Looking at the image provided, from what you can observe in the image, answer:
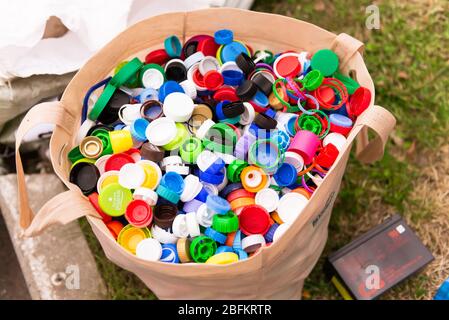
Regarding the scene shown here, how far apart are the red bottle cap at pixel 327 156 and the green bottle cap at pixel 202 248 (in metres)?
0.36

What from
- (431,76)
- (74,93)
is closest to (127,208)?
(74,93)

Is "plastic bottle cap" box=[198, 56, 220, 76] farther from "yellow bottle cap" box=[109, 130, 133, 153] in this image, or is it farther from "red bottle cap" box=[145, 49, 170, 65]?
"yellow bottle cap" box=[109, 130, 133, 153]

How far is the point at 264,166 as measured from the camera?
4.34 feet

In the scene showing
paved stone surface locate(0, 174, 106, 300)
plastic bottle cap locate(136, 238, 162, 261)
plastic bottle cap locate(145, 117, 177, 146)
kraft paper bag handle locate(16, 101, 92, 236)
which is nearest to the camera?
kraft paper bag handle locate(16, 101, 92, 236)

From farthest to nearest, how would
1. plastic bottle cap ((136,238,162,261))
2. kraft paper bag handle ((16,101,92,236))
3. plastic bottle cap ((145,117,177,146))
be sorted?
plastic bottle cap ((145,117,177,146)) → plastic bottle cap ((136,238,162,261)) → kraft paper bag handle ((16,101,92,236))

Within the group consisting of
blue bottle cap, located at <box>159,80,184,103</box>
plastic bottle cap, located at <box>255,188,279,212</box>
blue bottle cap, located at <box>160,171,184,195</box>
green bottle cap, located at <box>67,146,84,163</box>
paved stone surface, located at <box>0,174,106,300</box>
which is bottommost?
paved stone surface, located at <box>0,174,106,300</box>

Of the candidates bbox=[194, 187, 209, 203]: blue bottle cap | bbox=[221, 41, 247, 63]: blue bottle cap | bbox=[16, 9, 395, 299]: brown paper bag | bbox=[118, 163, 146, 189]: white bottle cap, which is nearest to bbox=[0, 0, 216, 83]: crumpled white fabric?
bbox=[16, 9, 395, 299]: brown paper bag

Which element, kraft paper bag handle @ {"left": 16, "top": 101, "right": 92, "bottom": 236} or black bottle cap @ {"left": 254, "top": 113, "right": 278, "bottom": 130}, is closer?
kraft paper bag handle @ {"left": 16, "top": 101, "right": 92, "bottom": 236}

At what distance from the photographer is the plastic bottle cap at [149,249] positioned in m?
1.27

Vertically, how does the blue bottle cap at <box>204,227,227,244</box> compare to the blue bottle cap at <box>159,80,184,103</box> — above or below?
below

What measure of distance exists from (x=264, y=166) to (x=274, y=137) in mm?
105

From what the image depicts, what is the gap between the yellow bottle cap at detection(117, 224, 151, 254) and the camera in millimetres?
1316

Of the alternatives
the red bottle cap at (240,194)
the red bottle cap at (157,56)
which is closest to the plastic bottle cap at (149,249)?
the red bottle cap at (240,194)

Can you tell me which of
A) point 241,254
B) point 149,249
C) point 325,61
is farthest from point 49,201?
point 325,61
